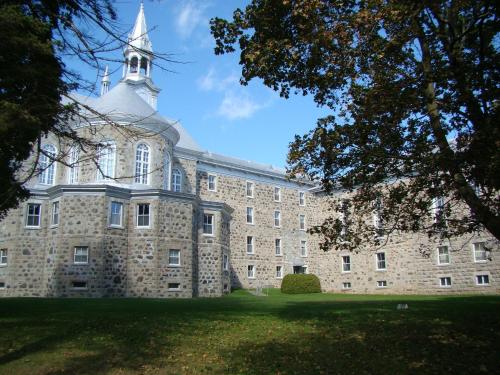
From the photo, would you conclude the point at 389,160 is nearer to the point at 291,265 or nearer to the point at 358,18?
the point at 358,18

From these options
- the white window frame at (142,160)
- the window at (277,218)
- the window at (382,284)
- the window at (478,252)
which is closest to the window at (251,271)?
the window at (277,218)

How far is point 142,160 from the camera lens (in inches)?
1196

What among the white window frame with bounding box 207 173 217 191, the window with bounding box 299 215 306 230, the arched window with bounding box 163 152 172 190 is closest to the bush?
the arched window with bounding box 163 152 172 190

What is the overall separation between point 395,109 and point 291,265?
1459 inches

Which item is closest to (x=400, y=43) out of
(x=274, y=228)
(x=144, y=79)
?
(x=274, y=228)

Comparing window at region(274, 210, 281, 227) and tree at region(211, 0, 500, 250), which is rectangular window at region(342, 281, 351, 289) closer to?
window at region(274, 210, 281, 227)

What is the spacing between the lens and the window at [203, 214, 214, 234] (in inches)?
1257

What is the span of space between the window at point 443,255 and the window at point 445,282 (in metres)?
0.95

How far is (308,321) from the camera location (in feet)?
38.9

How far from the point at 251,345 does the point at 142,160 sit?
74.9ft

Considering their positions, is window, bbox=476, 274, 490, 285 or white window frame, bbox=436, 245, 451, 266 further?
white window frame, bbox=436, 245, 451, 266

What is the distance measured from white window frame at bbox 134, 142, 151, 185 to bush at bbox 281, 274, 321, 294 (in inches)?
461

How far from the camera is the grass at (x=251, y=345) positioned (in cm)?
753

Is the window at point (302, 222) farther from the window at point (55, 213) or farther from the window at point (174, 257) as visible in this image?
the window at point (55, 213)
